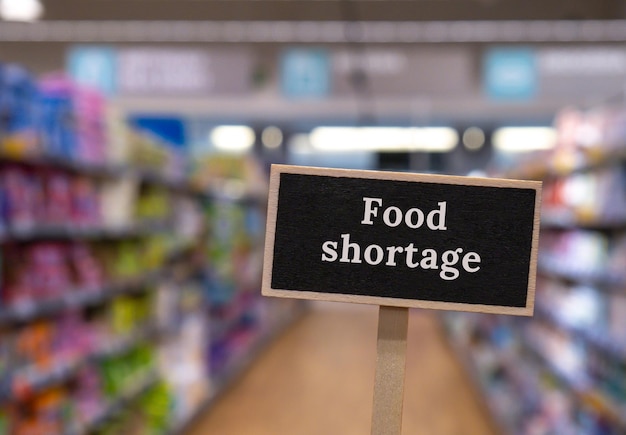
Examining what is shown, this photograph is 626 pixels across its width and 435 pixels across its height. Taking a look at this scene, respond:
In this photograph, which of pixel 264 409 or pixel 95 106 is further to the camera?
pixel 264 409

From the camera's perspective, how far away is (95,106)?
394cm

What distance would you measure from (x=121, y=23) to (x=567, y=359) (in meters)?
6.95

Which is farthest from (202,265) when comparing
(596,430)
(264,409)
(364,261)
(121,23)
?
(364,261)

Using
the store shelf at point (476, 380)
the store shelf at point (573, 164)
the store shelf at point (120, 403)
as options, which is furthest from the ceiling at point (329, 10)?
the store shelf at point (120, 403)

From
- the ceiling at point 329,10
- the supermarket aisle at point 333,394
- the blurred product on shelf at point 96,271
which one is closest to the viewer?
the blurred product on shelf at point 96,271

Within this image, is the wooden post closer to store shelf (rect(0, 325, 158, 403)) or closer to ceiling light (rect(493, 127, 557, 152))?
store shelf (rect(0, 325, 158, 403))

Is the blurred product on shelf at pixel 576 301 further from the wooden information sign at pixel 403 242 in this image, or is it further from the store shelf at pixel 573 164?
the wooden information sign at pixel 403 242

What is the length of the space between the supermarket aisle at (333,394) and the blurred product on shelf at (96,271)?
391 millimetres

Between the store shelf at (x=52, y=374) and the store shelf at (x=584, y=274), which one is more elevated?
the store shelf at (x=584, y=274)

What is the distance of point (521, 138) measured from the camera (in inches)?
626

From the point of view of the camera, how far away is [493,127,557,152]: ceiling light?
15164 millimetres

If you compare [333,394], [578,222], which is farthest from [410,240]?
[333,394]

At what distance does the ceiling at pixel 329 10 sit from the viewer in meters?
8.91

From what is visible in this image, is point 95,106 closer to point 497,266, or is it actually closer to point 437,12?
Result: point 497,266
